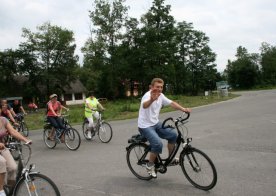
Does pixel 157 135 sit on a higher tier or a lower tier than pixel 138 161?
higher

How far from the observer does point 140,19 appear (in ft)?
200

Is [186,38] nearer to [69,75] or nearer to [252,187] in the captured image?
[69,75]

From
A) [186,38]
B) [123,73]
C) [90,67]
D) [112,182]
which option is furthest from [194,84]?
[112,182]

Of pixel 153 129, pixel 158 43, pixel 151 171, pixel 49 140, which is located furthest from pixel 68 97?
pixel 153 129

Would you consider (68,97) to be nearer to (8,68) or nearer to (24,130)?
(8,68)

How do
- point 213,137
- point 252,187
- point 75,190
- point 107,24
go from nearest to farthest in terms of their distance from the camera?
point 252,187, point 75,190, point 213,137, point 107,24

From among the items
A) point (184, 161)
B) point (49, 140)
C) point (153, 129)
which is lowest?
point (49, 140)

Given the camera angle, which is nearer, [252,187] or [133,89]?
[252,187]

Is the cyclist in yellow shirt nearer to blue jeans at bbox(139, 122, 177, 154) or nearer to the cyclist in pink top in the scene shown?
the cyclist in pink top

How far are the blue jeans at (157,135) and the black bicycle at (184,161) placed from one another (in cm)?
9

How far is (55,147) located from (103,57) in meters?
48.8

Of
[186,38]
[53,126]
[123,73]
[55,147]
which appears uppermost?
[186,38]

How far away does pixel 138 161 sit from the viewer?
6668 millimetres

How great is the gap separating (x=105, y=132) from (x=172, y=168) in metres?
5.33
